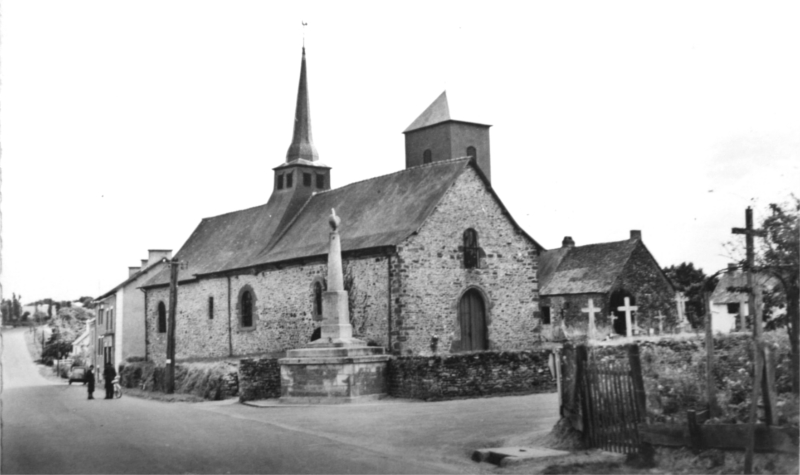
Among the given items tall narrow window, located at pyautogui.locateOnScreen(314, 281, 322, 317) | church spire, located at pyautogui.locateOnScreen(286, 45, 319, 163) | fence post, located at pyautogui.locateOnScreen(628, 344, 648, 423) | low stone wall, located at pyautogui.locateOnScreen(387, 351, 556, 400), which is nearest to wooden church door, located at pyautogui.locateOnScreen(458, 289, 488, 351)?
low stone wall, located at pyautogui.locateOnScreen(387, 351, 556, 400)

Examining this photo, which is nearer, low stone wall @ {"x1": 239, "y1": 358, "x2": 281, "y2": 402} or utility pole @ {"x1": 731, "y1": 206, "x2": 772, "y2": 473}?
utility pole @ {"x1": 731, "y1": 206, "x2": 772, "y2": 473}

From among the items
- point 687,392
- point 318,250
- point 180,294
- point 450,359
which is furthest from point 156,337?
point 687,392

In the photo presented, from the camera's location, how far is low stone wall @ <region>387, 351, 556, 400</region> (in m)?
22.4

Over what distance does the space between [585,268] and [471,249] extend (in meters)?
16.5

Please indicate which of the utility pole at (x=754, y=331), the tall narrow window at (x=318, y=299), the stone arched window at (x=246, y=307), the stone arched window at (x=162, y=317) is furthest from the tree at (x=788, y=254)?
the stone arched window at (x=162, y=317)

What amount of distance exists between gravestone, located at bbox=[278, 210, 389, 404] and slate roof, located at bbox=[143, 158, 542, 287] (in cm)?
→ 490

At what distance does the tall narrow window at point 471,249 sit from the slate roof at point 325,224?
1.69 m

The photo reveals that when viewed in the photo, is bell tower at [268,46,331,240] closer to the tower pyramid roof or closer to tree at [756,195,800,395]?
the tower pyramid roof

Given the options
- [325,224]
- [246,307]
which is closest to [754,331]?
[325,224]

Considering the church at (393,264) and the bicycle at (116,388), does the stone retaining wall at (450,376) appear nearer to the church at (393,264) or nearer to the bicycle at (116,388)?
the church at (393,264)

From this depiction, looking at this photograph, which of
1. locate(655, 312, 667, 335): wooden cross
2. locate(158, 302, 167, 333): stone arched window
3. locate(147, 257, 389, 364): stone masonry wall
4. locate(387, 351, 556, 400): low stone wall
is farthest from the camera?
locate(158, 302, 167, 333): stone arched window

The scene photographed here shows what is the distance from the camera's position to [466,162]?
29656 mm

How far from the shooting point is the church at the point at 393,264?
28.2 m

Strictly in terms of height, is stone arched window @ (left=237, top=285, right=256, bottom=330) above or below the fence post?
Result: above
